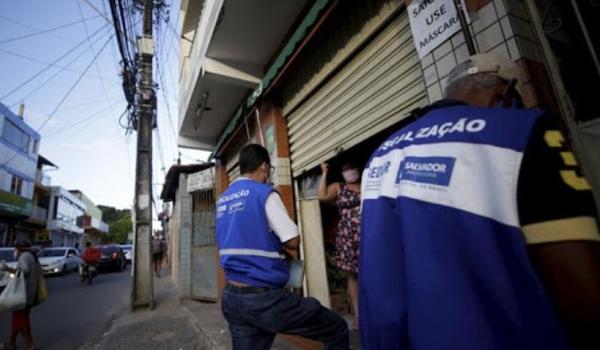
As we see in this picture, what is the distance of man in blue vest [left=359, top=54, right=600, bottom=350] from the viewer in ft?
2.16

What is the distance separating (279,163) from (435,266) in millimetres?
3859

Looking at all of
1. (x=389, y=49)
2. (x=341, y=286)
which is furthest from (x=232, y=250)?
(x=341, y=286)

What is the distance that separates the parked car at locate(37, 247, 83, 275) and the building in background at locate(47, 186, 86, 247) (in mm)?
13755

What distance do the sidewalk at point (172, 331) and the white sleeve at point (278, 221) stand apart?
1.81 meters

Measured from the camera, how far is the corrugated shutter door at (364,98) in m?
2.61

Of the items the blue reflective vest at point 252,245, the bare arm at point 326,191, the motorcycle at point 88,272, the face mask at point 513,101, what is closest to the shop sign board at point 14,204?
the motorcycle at point 88,272

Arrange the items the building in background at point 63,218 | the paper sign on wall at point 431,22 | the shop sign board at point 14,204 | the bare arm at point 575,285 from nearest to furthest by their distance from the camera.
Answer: the bare arm at point 575,285
the paper sign on wall at point 431,22
the shop sign board at point 14,204
the building in background at point 63,218

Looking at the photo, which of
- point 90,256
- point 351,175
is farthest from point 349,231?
point 90,256

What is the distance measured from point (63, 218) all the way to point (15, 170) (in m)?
15.2

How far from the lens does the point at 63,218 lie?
3412 cm

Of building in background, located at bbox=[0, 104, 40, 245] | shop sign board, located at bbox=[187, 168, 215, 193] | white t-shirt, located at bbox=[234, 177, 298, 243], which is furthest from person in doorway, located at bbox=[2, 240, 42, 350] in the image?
building in background, located at bbox=[0, 104, 40, 245]

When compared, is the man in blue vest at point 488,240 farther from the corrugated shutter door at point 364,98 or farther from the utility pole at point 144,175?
the utility pole at point 144,175

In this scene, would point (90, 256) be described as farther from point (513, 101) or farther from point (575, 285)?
point (575, 285)

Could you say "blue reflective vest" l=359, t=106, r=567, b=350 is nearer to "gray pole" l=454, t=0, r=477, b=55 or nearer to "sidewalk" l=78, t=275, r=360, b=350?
"gray pole" l=454, t=0, r=477, b=55
